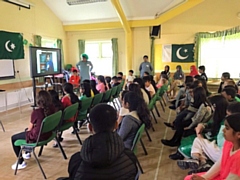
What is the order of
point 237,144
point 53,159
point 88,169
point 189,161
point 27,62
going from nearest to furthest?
point 88,169
point 237,144
point 189,161
point 53,159
point 27,62

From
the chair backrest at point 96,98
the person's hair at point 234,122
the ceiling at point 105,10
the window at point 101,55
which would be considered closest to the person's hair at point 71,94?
the chair backrest at point 96,98

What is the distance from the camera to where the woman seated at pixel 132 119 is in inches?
93.6

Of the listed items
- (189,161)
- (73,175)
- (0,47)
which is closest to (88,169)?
(73,175)

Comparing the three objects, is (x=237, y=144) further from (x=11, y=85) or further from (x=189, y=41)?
(x=189, y=41)

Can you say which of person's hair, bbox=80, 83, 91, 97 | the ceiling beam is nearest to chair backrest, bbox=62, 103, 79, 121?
person's hair, bbox=80, 83, 91, 97

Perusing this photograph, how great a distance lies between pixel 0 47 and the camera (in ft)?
20.0

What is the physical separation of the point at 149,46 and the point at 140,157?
6.32m

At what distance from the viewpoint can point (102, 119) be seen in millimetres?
1277

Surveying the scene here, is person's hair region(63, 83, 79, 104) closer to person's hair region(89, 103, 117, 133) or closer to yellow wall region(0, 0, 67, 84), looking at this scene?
person's hair region(89, 103, 117, 133)

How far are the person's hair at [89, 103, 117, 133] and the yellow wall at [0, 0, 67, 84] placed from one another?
607 cm

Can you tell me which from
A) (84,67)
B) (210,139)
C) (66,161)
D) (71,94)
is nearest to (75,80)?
(84,67)

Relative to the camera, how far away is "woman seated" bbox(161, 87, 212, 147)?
292cm

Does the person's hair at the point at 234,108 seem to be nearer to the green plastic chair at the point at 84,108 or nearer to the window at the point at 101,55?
the green plastic chair at the point at 84,108

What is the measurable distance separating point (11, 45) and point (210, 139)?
6158 millimetres
